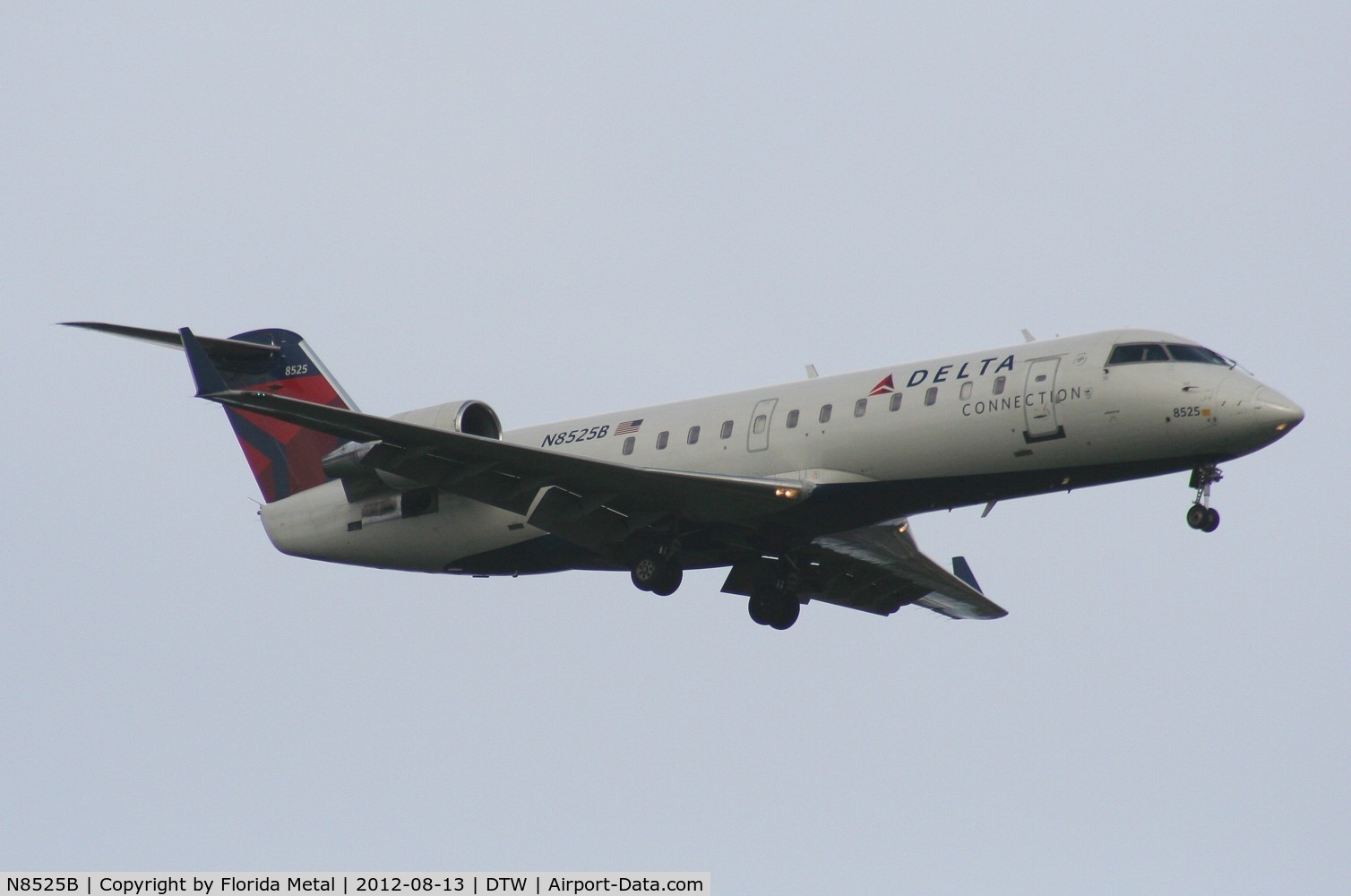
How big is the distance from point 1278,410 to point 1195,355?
125 centimetres

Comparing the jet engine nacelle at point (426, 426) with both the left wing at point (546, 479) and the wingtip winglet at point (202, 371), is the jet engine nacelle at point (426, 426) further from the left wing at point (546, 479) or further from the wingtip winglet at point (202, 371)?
the wingtip winglet at point (202, 371)

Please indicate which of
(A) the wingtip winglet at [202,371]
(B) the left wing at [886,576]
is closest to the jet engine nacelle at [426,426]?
(A) the wingtip winglet at [202,371]

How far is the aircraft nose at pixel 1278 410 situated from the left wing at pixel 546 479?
5.26m

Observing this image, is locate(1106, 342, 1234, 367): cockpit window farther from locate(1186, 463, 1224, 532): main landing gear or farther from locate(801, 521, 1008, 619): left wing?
locate(801, 521, 1008, 619): left wing

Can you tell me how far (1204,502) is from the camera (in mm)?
20016

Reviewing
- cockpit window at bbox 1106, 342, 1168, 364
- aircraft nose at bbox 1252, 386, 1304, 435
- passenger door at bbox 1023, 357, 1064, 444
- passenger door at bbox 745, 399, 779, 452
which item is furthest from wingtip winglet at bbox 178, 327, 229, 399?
aircraft nose at bbox 1252, 386, 1304, 435

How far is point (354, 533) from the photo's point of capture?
25.3 meters

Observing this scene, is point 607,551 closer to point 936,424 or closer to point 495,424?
point 495,424

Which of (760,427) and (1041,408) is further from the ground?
(760,427)

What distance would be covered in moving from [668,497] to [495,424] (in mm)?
3341

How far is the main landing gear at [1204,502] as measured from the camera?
1981cm

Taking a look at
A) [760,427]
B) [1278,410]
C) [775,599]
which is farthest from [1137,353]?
[775,599]

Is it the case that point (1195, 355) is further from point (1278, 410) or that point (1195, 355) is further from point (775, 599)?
point (775, 599)

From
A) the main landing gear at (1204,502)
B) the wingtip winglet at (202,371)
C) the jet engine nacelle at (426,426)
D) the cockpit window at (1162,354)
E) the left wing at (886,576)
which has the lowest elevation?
the main landing gear at (1204,502)
